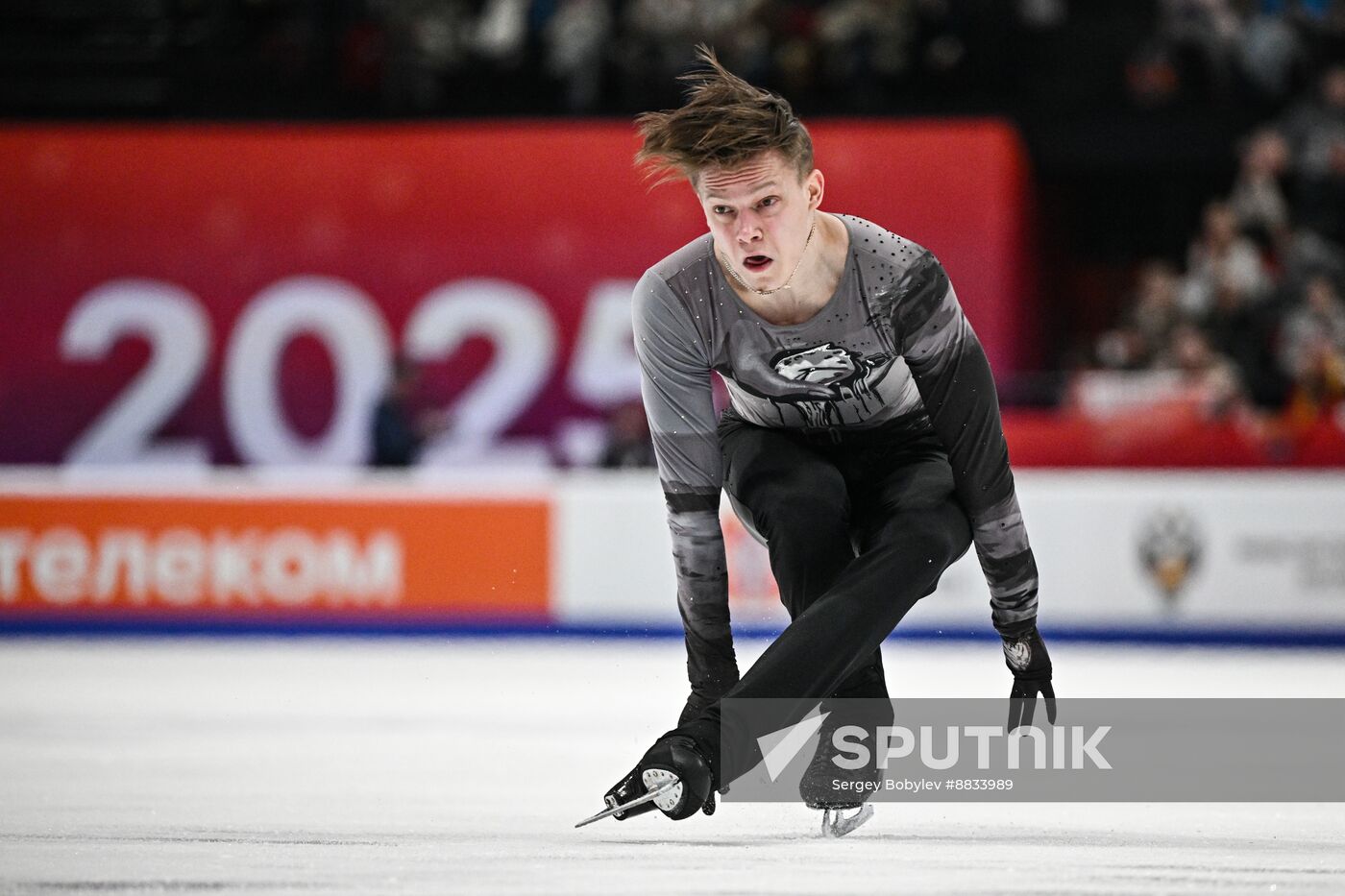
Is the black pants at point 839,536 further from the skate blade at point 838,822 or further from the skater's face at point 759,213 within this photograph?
the skater's face at point 759,213

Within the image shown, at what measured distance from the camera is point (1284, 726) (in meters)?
6.58

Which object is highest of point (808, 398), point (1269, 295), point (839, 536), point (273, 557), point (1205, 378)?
point (808, 398)

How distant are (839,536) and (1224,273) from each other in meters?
8.49

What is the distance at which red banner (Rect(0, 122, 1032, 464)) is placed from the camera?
13680mm

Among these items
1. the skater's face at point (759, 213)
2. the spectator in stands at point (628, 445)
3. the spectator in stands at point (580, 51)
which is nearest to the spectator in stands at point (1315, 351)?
the spectator in stands at point (628, 445)

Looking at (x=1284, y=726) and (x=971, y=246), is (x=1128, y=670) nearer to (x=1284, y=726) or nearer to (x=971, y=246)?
(x=1284, y=726)

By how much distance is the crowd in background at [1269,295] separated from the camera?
1087cm

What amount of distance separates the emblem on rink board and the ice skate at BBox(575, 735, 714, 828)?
7.41 m

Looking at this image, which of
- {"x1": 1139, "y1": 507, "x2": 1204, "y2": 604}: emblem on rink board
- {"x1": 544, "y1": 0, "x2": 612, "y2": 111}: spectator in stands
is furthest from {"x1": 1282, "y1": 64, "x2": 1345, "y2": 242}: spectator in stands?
{"x1": 544, "y1": 0, "x2": 612, "y2": 111}: spectator in stands

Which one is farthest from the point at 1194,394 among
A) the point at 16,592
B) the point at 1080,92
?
the point at 16,592

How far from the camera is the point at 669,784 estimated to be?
3.59m

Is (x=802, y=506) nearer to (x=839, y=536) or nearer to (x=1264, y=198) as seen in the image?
(x=839, y=536)

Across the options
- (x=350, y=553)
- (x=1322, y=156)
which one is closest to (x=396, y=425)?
(x=350, y=553)

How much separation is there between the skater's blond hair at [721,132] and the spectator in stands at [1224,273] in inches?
329
